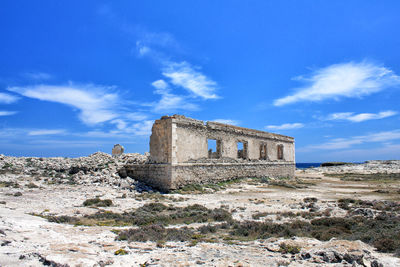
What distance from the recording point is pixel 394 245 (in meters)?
5.46

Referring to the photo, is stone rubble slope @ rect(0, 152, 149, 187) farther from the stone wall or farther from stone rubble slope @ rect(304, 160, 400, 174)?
stone rubble slope @ rect(304, 160, 400, 174)

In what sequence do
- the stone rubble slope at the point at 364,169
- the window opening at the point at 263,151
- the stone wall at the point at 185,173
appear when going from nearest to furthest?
1. the stone wall at the point at 185,173
2. the window opening at the point at 263,151
3. the stone rubble slope at the point at 364,169

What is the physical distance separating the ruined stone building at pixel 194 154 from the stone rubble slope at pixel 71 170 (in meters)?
1.25

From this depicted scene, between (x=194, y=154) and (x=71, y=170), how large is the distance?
303 inches

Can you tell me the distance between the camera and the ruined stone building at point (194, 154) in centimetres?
1580

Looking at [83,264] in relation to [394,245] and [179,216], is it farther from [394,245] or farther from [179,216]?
[394,245]

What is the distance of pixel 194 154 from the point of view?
17.3 metres

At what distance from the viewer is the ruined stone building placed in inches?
622

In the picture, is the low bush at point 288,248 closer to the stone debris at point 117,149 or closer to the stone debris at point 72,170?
the stone debris at point 72,170

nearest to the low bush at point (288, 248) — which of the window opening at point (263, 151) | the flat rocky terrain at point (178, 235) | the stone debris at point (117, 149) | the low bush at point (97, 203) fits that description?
the flat rocky terrain at point (178, 235)

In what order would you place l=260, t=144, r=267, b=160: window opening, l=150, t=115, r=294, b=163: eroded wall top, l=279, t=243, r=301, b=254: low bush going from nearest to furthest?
l=279, t=243, r=301, b=254: low bush, l=150, t=115, r=294, b=163: eroded wall top, l=260, t=144, r=267, b=160: window opening

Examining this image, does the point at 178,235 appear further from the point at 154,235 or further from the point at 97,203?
the point at 97,203

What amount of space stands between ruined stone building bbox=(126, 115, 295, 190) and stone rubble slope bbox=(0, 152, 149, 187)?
49.2 inches

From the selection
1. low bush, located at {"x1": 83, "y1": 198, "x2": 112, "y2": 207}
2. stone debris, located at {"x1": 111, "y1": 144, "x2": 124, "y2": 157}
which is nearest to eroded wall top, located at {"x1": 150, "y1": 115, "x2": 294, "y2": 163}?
low bush, located at {"x1": 83, "y1": 198, "x2": 112, "y2": 207}
